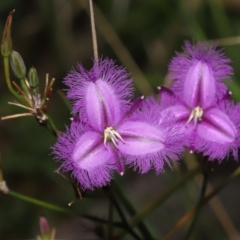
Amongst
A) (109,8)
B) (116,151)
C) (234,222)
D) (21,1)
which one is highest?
(21,1)

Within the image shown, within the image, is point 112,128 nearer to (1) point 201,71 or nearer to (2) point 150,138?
(2) point 150,138

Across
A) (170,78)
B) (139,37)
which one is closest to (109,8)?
(139,37)

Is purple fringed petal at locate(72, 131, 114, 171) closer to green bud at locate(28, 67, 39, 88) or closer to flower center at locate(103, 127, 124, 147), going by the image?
flower center at locate(103, 127, 124, 147)

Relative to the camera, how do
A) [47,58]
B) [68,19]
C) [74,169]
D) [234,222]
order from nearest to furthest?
1. [74,169]
2. [234,222]
3. [68,19]
4. [47,58]

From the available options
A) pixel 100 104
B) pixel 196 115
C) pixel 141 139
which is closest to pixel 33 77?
pixel 100 104

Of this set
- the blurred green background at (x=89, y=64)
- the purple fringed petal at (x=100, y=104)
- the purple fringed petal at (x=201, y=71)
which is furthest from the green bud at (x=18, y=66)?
the blurred green background at (x=89, y=64)

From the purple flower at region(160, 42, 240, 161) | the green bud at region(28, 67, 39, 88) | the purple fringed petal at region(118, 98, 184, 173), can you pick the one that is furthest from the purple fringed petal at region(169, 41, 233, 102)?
the green bud at region(28, 67, 39, 88)

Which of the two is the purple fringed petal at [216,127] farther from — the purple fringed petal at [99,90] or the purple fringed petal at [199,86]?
the purple fringed petal at [99,90]

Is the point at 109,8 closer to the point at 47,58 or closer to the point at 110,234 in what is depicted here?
the point at 47,58

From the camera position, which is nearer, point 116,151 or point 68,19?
point 116,151
